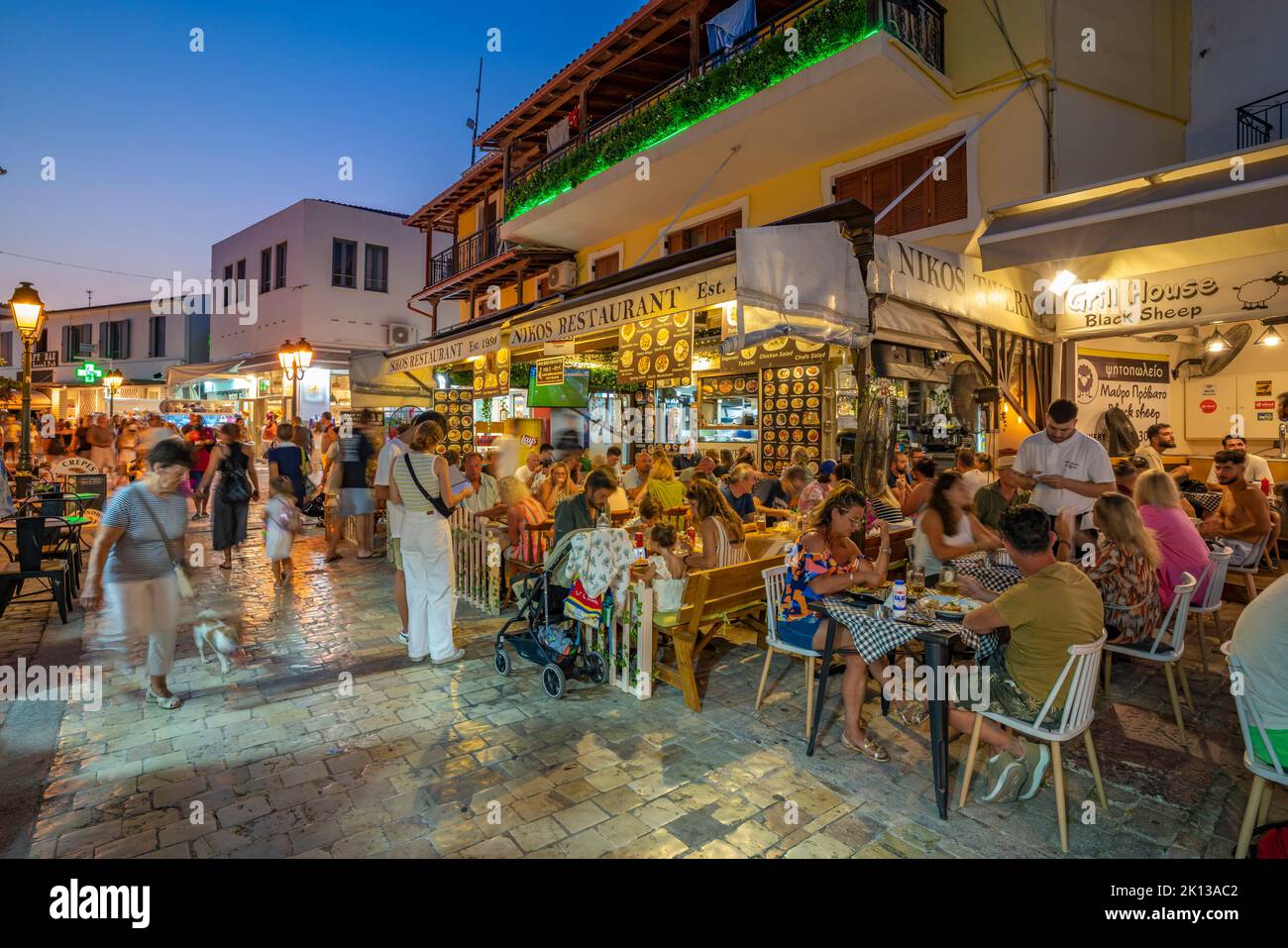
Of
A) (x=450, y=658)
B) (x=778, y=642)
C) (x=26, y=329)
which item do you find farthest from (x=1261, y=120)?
(x=26, y=329)

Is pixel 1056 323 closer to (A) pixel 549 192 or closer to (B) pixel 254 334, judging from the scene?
(A) pixel 549 192

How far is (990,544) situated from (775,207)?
8.17 meters

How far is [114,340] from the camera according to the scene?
128 ft

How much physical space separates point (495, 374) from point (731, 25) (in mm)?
7150

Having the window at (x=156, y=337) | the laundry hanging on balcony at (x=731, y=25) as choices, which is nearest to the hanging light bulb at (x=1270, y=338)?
the laundry hanging on balcony at (x=731, y=25)

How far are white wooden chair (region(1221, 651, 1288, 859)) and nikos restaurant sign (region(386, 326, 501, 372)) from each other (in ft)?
27.5

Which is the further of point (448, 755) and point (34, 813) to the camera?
point (448, 755)

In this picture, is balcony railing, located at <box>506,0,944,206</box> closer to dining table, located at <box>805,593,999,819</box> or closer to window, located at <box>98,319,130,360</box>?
dining table, located at <box>805,593,999,819</box>

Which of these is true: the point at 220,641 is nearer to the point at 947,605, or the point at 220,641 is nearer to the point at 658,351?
the point at 947,605

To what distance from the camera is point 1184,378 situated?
12.4m

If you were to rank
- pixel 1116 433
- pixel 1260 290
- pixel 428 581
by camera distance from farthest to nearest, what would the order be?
pixel 1116 433 → pixel 1260 290 → pixel 428 581

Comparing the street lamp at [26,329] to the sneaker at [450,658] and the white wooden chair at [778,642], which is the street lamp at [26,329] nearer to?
the sneaker at [450,658]

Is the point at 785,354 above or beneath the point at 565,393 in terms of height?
above
